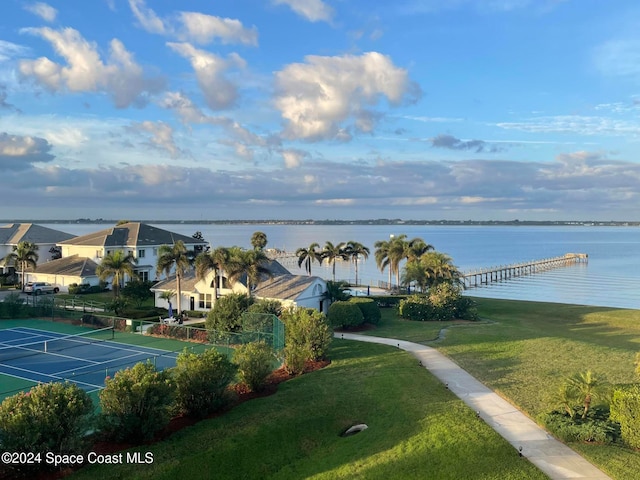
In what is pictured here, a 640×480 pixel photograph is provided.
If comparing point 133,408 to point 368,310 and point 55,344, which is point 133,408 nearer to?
point 55,344

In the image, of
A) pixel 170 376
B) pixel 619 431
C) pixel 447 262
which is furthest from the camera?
pixel 447 262

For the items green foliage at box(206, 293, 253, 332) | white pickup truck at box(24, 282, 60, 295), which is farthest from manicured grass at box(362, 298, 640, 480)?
white pickup truck at box(24, 282, 60, 295)

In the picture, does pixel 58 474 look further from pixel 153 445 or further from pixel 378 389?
pixel 378 389

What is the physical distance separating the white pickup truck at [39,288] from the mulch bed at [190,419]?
43754 mm

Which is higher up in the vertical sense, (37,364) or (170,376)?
(170,376)

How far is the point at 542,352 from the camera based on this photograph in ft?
98.0

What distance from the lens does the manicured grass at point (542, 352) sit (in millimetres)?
20016

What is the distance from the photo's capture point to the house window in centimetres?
4759

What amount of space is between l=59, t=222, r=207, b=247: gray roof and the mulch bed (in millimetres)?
47489

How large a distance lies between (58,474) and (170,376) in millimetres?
5455

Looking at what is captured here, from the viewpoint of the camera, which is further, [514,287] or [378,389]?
[514,287]

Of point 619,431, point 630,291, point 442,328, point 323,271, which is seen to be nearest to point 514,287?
point 630,291

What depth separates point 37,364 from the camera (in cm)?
3047

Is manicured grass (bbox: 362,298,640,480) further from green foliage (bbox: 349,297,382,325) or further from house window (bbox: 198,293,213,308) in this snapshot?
house window (bbox: 198,293,213,308)
